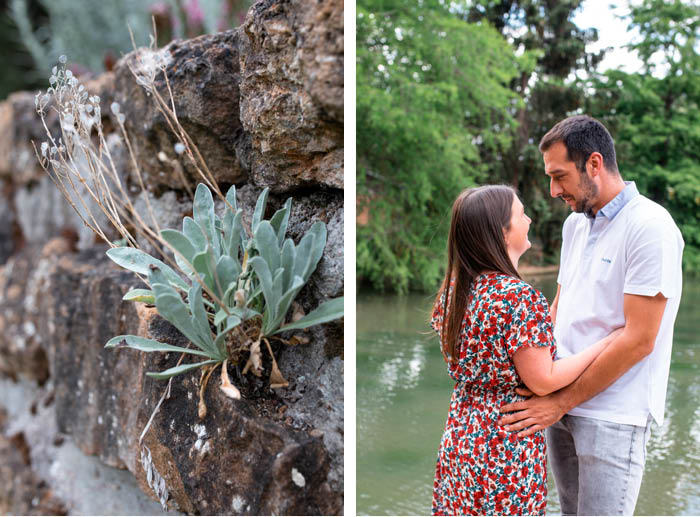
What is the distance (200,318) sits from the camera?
1047 millimetres

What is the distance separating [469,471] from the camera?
1139mm

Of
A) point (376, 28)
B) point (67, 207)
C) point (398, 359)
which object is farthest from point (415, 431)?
point (376, 28)

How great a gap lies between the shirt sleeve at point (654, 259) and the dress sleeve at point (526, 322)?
0.55 ft

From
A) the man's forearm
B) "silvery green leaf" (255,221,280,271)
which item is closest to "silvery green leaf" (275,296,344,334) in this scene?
"silvery green leaf" (255,221,280,271)

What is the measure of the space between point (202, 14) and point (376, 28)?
5294 mm

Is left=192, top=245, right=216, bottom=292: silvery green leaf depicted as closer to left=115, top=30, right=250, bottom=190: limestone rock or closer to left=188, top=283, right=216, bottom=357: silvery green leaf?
left=188, top=283, right=216, bottom=357: silvery green leaf

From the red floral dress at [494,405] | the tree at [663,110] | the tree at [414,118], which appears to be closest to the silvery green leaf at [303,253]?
the red floral dress at [494,405]

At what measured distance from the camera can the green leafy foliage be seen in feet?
3.36

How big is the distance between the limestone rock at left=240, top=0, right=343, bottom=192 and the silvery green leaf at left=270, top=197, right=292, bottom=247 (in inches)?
3.1

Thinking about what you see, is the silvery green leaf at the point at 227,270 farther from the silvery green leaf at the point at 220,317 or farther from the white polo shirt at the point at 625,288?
the white polo shirt at the point at 625,288

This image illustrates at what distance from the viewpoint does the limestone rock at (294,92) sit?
1.00 metres

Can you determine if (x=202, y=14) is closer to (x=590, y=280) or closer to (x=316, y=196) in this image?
(x=316, y=196)

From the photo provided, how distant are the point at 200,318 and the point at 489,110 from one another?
7.36 metres

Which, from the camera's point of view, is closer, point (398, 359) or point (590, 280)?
point (590, 280)
